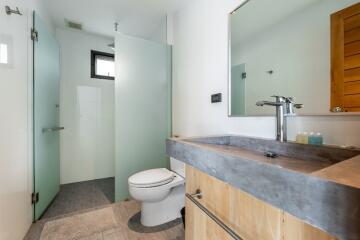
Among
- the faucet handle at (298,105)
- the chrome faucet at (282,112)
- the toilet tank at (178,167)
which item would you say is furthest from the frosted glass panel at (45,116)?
the faucet handle at (298,105)

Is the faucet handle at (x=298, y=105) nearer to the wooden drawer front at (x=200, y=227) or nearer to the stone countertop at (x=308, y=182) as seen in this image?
the stone countertop at (x=308, y=182)

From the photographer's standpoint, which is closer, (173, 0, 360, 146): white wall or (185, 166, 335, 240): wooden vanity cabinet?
(185, 166, 335, 240): wooden vanity cabinet

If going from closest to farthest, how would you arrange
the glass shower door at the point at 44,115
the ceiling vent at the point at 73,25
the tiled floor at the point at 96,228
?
the tiled floor at the point at 96,228, the glass shower door at the point at 44,115, the ceiling vent at the point at 73,25

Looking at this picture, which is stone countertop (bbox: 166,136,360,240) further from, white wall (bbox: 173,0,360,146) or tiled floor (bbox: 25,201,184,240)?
tiled floor (bbox: 25,201,184,240)

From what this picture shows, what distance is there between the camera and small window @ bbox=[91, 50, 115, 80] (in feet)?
8.91

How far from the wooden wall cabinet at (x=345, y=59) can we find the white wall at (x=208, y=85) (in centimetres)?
9

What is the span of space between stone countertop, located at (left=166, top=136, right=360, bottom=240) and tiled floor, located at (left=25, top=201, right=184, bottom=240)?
3.39 feet

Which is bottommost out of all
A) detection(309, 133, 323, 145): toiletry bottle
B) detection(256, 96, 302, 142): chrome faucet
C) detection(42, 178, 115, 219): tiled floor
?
detection(42, 178, 115, 219): tiled floor

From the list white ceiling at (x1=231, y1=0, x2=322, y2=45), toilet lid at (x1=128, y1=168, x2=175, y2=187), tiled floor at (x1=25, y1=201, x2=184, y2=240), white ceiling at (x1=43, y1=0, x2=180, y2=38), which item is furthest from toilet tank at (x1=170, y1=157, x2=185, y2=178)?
white ceiling at (x1=43, y1=0, x2=180, y2=38)

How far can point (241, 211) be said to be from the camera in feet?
2.28

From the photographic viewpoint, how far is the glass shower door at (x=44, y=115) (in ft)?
5.42

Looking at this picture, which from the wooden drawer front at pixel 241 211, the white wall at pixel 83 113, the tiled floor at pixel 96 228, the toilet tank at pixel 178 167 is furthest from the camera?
the white wall at pixel 83 113

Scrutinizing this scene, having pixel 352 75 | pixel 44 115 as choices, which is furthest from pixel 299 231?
pixel 44 115

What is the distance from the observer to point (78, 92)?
259cm
